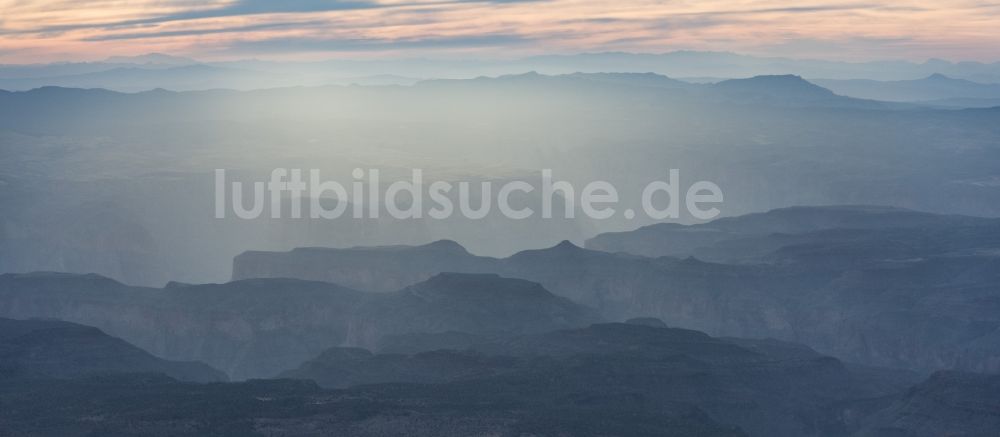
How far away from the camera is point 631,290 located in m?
165

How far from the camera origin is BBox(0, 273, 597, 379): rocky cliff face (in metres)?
138

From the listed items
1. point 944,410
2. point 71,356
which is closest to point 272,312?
point 71,356

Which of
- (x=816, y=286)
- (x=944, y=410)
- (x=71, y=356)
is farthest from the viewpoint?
(x=816, y=286)

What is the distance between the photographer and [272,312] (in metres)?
147

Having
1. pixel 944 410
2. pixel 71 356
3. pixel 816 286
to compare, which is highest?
pixel 944 410

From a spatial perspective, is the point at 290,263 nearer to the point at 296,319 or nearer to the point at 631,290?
the point at 296,319

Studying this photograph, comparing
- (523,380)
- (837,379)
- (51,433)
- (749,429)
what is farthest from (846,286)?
(51,433)

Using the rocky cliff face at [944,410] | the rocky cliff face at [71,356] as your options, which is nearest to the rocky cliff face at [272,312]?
the rocky cliff face at [71,356]

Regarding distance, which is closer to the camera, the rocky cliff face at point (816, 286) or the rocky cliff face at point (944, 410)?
the rocky cliff face at point (944, 410)

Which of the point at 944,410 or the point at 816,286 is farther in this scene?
the point at 816,286

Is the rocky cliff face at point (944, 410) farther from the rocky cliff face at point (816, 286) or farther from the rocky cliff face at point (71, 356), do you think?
the rocky cliff face at point (71, 356)

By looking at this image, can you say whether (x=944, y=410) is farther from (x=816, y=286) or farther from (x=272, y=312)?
(x=272, y=312)

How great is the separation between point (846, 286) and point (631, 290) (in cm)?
2545

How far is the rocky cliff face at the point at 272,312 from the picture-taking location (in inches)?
5453
